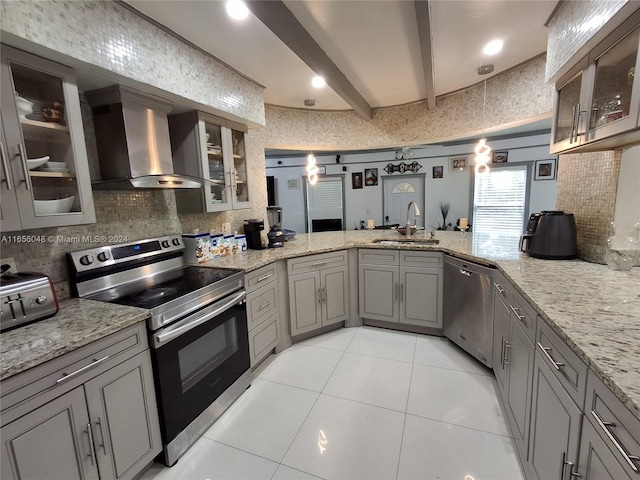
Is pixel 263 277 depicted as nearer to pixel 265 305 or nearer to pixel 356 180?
pixel 265 305

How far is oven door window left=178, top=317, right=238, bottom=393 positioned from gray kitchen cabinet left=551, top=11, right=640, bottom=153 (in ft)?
7.78

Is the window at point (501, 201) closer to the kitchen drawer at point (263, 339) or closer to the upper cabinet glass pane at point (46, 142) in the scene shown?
the kitchen drawer at point (263, 339)

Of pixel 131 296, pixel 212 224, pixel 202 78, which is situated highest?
pixel 202 78

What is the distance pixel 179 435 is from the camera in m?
1.62

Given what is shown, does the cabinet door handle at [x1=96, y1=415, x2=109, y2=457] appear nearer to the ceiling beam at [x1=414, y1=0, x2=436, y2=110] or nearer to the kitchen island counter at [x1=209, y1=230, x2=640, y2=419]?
the kitchen island counter at [x1=209, y1=230, x2=640, y2=419]

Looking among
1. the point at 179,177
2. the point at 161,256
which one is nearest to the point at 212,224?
the point at 161,256

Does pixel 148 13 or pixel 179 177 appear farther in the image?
pixel 179 177

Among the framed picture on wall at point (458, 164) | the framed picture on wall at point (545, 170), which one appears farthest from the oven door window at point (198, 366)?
the framed picture on wall at point (545, 170)

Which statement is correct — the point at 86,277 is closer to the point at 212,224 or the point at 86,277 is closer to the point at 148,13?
the point at 212,224

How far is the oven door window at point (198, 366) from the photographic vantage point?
5.05 feet

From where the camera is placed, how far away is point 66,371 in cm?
112

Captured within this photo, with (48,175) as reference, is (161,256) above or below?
→ below

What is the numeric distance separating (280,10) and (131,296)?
1.90 meters

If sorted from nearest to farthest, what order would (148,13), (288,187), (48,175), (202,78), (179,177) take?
1. (48,175)
2. (148,13)
3. (179,177)
4. (202,78)
5. (288,187)
